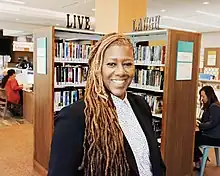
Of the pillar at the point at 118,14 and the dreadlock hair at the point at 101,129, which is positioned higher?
the pillar at the point at 118,14

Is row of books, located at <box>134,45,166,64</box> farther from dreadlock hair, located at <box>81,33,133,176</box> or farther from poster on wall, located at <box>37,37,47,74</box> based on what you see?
dreadlock hair, located at <box>81,33,133,176</box>

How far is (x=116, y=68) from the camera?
1.20 m

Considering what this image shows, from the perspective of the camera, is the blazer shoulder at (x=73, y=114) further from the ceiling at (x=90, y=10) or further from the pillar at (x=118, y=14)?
the ceiling at (x=90, y=10)

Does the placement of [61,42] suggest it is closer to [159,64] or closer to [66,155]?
[159,64]

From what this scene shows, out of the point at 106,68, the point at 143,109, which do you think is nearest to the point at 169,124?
the point at 143,109

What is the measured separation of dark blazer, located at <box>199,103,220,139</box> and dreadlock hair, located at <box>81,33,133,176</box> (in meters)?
2.90

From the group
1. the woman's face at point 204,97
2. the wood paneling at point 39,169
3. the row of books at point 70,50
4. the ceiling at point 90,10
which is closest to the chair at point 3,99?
the ceiling at point 90,10

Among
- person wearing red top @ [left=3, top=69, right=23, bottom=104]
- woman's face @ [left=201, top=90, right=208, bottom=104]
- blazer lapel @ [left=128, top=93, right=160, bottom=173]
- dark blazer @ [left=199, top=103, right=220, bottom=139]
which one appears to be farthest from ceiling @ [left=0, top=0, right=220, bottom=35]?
blazer lapel @ [left=128, top=93, right=160, bottom=173]

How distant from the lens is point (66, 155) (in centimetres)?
108

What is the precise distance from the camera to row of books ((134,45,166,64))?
133 inches

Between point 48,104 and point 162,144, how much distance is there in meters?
1.46

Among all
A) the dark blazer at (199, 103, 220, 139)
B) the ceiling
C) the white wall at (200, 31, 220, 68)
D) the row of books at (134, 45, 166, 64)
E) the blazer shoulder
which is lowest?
the dark blazer at (199, 103, 220, 139)

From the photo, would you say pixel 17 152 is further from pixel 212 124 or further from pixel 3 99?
pixel 212 124

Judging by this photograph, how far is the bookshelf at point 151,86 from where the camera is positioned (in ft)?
10.5
